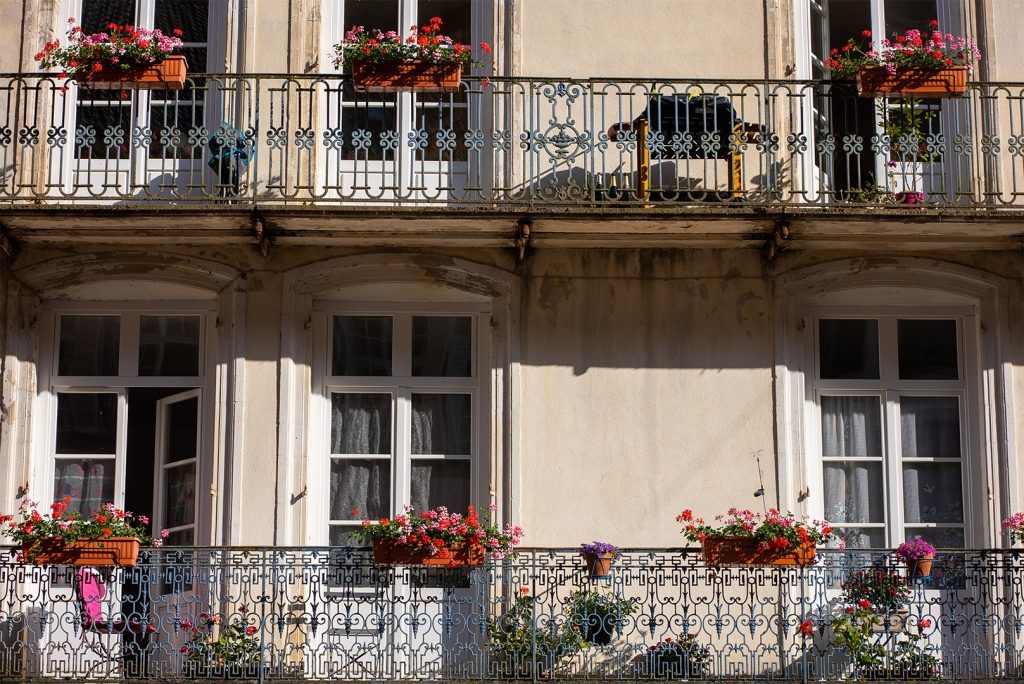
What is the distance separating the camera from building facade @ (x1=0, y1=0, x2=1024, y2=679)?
11.7m

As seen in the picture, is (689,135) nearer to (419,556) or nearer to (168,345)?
(419,556)

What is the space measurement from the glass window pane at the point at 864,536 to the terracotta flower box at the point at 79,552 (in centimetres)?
488

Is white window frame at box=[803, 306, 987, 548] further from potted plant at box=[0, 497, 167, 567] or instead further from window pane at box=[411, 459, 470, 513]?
potted plant at box=[0, 497, 167, 567]

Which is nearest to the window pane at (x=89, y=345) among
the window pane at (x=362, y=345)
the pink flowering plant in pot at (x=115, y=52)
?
the window pane at (x=362, y=345)

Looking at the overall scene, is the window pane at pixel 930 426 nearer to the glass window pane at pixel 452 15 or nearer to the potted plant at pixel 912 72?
the potted plant at pixel 912 72

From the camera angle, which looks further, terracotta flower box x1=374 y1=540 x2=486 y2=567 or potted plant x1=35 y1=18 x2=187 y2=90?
potted plant x1=35 y1=18 x2=187 y2=90

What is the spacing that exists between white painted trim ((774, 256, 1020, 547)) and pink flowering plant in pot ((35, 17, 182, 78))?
456 cm

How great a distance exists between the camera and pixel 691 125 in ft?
39.3

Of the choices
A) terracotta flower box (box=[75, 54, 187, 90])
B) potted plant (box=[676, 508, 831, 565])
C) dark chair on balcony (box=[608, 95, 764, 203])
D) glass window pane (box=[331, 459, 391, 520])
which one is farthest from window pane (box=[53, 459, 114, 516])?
dark chair on balcony (box=[608, 95, 764, 203])

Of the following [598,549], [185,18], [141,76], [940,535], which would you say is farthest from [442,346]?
[940,535]

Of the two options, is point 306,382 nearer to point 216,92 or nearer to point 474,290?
point 474,290

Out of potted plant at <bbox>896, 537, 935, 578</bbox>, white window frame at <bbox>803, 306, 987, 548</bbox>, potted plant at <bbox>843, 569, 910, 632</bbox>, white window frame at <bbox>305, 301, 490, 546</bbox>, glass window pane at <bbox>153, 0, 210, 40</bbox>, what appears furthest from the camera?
glass window pane at <bbox>153, 0, 210, 40</bbox>

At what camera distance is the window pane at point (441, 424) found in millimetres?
12008

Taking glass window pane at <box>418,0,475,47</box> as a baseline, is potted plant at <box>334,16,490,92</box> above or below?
below
